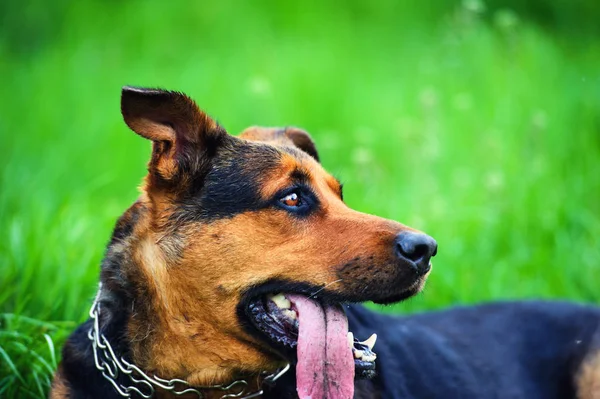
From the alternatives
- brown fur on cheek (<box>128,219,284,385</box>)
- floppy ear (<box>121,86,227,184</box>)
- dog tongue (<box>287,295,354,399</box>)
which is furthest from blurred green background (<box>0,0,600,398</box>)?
dog tongue (<box>287,295,354,399</box>)

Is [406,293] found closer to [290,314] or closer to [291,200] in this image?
[290,314]

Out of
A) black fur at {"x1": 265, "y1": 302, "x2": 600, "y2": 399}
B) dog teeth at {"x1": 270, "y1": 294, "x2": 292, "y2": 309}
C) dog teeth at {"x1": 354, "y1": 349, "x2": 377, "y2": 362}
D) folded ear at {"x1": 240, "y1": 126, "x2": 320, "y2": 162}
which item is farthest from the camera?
folded ear at {"x1": 240, "y1": 126, "x2": 320, "y2": 162}

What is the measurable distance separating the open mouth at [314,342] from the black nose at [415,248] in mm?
445

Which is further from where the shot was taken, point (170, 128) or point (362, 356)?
point (170, 128)

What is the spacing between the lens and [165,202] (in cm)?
368

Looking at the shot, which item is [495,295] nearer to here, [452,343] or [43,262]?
[452,343]

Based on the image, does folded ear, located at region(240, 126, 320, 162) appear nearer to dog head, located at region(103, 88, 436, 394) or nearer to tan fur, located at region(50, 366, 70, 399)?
dog head, located at region(103, 88, 436, 394)

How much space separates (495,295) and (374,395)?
2.85 metres

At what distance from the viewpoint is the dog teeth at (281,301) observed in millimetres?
3580

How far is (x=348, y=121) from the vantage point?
9898mm

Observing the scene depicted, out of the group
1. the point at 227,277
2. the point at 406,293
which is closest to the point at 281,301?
the point at 227,277

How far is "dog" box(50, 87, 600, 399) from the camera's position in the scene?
342 centimetres

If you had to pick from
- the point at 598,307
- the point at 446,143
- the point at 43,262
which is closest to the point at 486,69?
the point at 446,143

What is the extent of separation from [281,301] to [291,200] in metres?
0.48
